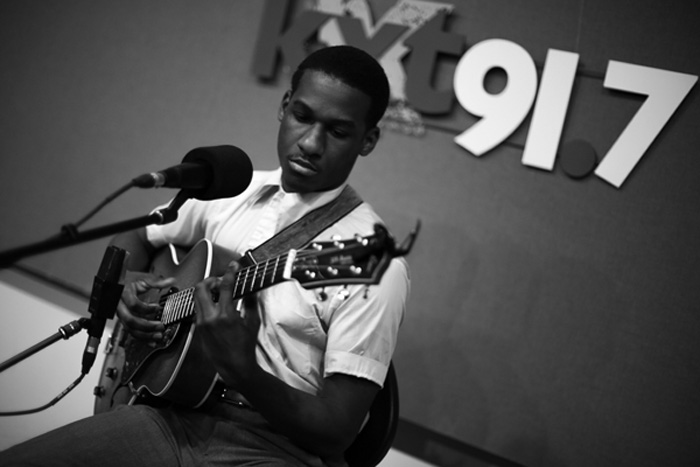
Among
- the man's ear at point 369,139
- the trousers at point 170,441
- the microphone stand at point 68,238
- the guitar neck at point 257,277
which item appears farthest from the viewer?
the man's ear at point 369,139

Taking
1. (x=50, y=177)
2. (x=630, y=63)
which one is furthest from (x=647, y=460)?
(x=50, y=177)

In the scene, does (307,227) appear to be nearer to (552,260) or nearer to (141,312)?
(141,312)

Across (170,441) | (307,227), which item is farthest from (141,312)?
(307,227)

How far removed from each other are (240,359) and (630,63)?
2.24m

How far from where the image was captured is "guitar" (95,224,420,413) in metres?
1.30

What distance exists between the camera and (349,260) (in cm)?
132

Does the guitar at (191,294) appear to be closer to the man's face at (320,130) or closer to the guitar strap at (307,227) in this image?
the guitar strap at (307,227)

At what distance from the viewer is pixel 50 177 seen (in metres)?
4.08

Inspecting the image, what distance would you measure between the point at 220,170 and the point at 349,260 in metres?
0.35

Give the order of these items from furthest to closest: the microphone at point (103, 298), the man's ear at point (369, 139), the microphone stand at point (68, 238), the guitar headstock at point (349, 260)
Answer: the man's ear at point (369, 139) → the microphone at point (103, 298) → the guitar headstock at point (349, 260) → the microphone stand at point (68, 238)

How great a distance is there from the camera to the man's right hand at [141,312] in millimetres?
1868

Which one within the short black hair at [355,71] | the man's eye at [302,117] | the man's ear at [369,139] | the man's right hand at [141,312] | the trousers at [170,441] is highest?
the short black hair at [355,71]

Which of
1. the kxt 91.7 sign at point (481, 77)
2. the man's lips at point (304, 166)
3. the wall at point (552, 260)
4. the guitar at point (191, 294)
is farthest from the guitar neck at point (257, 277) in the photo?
the kxt 91.7 sign at point (481, 77)

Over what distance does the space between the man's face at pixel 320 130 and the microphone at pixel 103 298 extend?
54 cm
